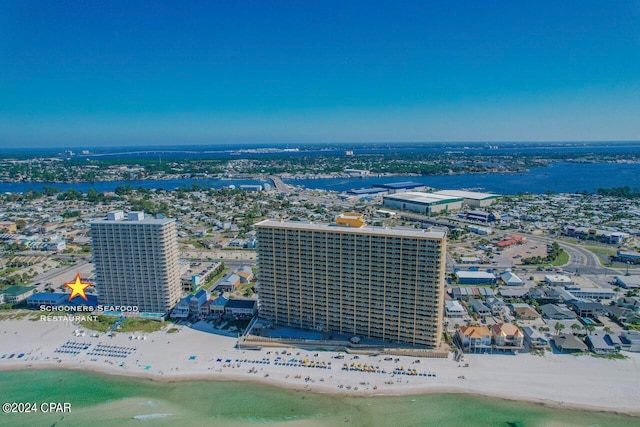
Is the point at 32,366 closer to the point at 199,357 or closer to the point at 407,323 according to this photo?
the point at 199,357

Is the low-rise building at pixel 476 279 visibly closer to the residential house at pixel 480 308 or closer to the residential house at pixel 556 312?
the residential house at pixel 480 308

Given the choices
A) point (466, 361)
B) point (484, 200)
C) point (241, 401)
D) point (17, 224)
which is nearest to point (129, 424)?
point (241, 401)

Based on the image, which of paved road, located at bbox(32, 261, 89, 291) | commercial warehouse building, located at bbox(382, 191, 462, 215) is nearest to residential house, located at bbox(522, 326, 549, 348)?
paved road, located at bbox(32, 261, 89, 291)

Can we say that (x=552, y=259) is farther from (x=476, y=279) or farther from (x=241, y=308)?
(x=241, y=308)

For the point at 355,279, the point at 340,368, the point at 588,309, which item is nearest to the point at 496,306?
the point at 588,309

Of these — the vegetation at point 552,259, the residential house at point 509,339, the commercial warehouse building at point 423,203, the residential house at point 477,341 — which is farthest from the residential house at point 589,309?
the commercial warehouse building at point 423,203

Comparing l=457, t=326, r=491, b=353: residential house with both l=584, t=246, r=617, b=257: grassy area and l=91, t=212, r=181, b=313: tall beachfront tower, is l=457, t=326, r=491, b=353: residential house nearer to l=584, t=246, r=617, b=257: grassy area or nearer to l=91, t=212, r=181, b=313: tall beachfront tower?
l=91, t=212, r=181, b=313: tall beachfront tower
